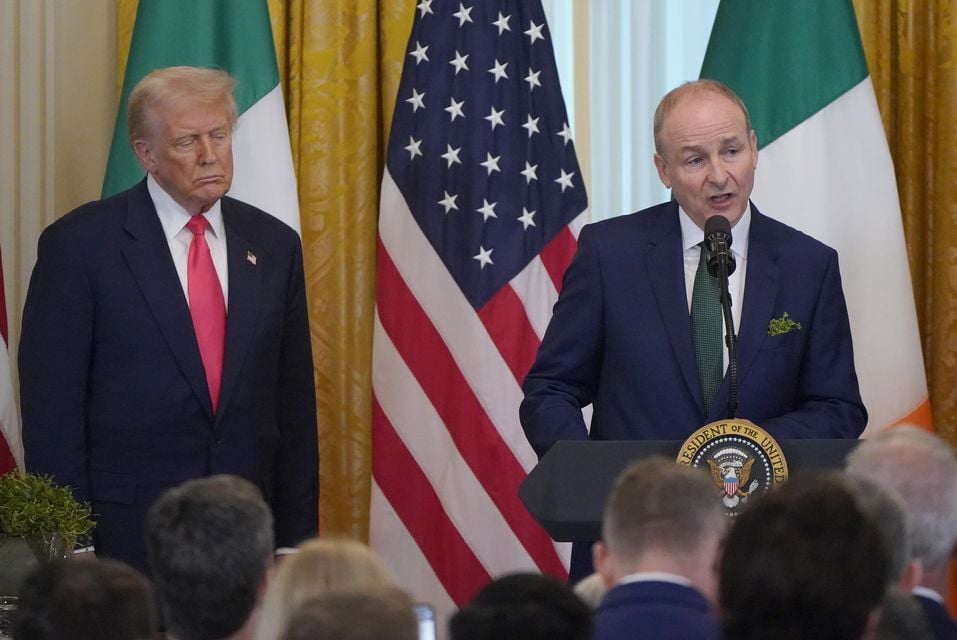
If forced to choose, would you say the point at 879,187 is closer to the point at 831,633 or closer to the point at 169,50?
the point at 169,50

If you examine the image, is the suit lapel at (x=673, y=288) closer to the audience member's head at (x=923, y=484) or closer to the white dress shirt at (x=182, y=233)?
the audience member's head at (x=923, y=484)

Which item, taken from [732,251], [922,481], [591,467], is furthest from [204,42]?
[922,481]

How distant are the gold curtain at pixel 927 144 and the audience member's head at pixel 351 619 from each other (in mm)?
4082

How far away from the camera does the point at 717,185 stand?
13.2ft

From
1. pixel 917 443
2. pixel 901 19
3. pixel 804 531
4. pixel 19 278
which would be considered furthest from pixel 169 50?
pixel 804 531

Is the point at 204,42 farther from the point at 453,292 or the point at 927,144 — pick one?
the point at 927,144

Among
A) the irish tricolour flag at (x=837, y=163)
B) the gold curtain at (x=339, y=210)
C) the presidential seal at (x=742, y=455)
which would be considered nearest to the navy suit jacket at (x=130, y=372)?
the gold curtain at (x=339, y=210)

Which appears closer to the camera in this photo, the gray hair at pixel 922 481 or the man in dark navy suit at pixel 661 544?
the man in dark navy suit at pixel 661 544

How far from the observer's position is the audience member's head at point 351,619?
1.73m

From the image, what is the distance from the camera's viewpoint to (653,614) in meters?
2.27

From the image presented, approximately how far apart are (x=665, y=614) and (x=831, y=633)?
0.45 meters

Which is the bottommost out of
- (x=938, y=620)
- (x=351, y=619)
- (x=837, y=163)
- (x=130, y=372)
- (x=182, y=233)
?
(x=938, y=620)

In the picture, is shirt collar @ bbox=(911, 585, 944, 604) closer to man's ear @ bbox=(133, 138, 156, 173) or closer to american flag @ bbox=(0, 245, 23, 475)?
man's ear @ bbox=(133, 138, 156, 173)

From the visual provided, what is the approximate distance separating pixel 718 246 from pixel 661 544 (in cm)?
Result: 120
